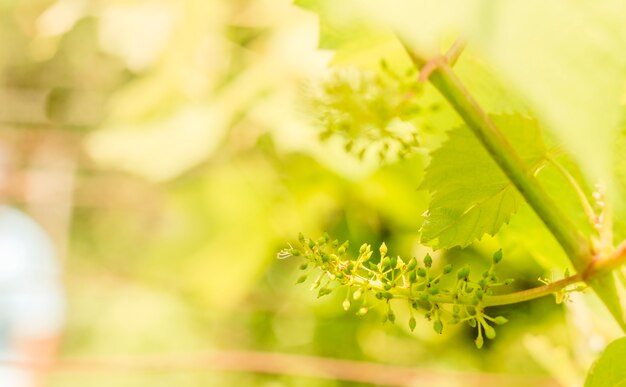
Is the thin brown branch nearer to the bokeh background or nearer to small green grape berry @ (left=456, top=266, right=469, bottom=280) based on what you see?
the bokeh background

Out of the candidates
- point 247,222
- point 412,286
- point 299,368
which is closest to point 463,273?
point 412,286

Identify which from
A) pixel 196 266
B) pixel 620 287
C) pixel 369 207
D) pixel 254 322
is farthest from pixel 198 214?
pixel 620 287

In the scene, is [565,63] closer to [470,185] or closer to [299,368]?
[470,185]

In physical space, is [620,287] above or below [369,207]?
above

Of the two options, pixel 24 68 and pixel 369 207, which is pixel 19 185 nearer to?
pixel 24 68

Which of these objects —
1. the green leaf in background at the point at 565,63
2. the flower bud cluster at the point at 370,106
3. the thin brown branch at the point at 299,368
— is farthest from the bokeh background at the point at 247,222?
the green leaf in background at the point at 565,63

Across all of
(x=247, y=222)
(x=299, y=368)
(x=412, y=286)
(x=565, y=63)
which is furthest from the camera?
(x=247, y=222)
